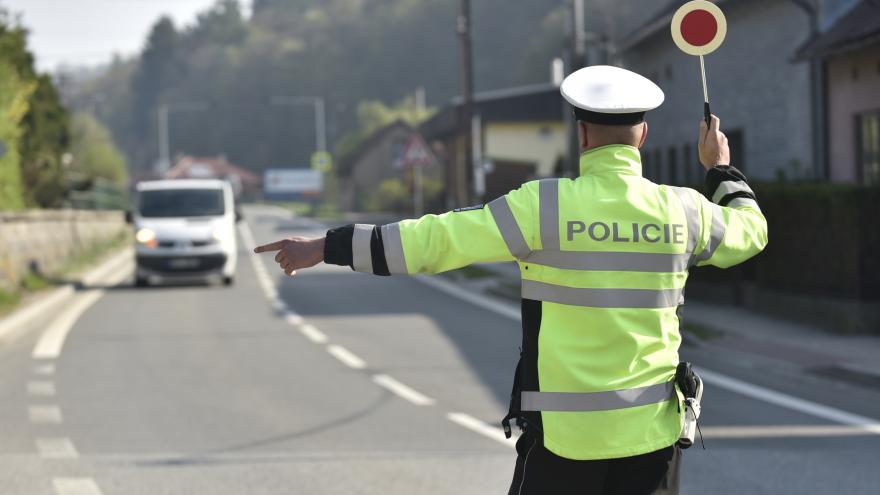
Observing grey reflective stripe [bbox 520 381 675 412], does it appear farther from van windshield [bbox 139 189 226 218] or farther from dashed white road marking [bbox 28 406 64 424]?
van windshield [bbox 139 189 226 218]

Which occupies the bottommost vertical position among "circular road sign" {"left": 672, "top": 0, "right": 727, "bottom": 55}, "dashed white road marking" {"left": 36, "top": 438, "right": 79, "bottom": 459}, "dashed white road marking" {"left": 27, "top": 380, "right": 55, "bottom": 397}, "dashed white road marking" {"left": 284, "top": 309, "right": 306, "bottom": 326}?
"dashed white road marking" {"left": 284, "top": 309, "right": 306, "bottom": 326}

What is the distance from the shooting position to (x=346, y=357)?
14.0 m

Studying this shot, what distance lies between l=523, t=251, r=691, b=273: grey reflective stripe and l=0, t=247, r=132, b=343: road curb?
43.4 ft

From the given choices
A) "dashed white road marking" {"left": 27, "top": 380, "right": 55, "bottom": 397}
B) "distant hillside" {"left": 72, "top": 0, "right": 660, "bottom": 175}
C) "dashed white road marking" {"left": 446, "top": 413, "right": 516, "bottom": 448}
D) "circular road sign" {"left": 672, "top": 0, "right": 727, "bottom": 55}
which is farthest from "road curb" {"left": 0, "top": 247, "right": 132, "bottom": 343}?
"distant hillside" {"left": 72, "top": 0, "right": 660, "bottom": 175}

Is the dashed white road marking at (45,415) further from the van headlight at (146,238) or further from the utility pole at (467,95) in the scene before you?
the utility pole at (467,95)

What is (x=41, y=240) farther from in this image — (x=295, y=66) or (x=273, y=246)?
(x=295, y=66)

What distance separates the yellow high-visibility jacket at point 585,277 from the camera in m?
3.64

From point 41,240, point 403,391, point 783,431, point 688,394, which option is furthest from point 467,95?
point 688,394

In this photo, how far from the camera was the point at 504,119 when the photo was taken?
4966cm

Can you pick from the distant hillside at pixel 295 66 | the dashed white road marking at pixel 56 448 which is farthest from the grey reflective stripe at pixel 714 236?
the distant hillside at pixel 295 66

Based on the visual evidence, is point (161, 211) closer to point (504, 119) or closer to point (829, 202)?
point (829, 202)

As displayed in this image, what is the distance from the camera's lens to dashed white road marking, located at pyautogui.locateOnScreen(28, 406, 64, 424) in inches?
395

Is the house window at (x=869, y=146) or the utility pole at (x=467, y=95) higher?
the utility pole at (x=467, y=95)

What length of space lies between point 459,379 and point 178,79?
6418 inches
